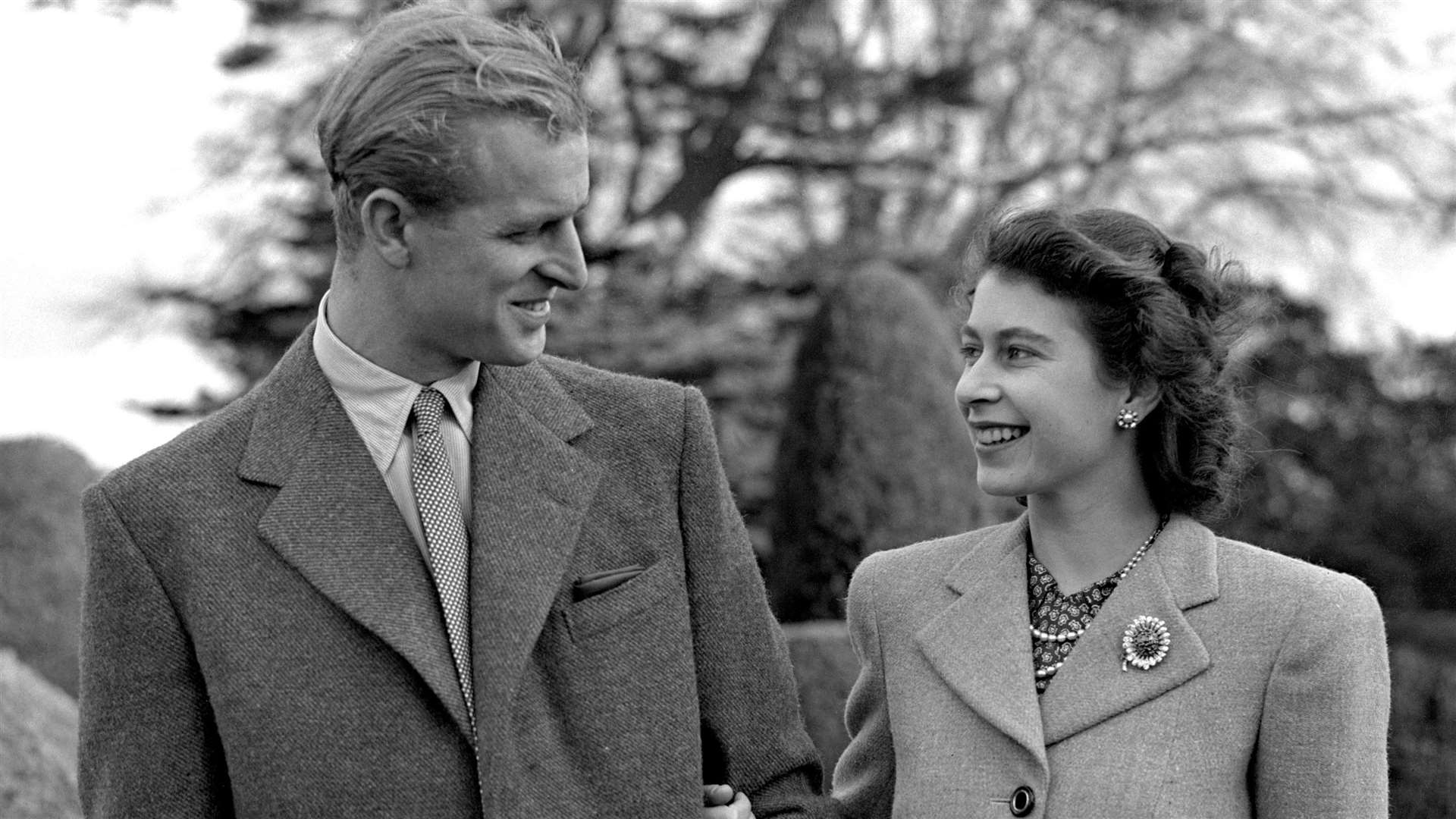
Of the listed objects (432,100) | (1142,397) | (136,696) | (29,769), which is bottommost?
(29,769)

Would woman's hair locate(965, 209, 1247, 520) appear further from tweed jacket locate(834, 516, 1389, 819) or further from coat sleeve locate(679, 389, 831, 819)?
coat sleeve locate(679, 389, 831, 819)

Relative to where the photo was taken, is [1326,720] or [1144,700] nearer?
[1326,720]

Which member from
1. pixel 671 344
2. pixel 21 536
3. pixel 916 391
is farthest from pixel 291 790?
pixel 671 344

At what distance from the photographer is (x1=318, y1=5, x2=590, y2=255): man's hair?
2541 millimetres

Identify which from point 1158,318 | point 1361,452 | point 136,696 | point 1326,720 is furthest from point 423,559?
point 1361,452

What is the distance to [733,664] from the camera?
2809 millimetres

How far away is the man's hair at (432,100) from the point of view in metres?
2.54

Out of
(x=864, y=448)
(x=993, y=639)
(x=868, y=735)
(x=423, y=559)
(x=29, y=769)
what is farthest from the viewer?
(x=864, y=448)

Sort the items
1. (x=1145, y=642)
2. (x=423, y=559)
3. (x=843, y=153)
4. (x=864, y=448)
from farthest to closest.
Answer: (x=843, y=153), (x=864, y=448), (x=1145, y=642), (x=423, y=559)

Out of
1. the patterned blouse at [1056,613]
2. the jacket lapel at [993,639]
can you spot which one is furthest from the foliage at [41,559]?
the patterned blouse at [1056,613]

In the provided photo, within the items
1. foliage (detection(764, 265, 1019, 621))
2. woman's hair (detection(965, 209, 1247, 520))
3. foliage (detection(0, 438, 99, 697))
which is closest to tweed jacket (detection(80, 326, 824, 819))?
woman's hair (detection(965, 209, 1247, 520))

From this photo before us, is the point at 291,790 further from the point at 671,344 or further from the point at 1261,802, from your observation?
the point at 671,344

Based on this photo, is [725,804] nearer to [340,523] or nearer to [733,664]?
[733,664]

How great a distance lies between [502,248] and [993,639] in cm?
105
